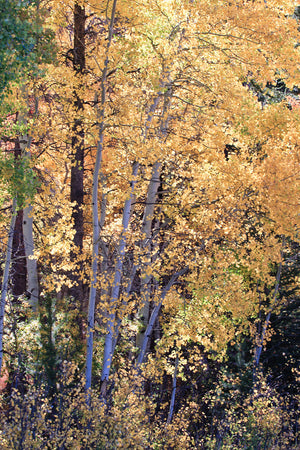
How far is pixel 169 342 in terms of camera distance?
983cm

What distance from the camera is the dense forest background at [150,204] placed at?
23.9 ft

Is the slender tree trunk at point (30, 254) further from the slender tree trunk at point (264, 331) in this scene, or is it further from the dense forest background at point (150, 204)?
the slender tree trunk at point (264, 331)

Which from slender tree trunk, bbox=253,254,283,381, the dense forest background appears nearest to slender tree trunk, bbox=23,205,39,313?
the dense forest background

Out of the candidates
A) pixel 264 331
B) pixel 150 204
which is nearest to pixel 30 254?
pixel 150 204

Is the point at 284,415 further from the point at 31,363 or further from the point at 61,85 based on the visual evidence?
the point at 61,85

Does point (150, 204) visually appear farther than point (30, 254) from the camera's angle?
No

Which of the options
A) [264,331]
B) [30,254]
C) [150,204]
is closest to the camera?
[150,204]

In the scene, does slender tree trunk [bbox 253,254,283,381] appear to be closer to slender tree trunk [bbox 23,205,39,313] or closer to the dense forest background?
the dense forest background

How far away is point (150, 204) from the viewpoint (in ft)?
30.8

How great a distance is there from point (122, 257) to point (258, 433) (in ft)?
12.1

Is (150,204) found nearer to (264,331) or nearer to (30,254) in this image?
(30,254)

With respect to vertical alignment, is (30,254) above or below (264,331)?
above

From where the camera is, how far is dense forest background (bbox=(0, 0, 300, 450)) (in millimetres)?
7277

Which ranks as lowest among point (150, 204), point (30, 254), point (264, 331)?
point (264, 331)
